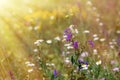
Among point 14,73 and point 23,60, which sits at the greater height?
point 23,60

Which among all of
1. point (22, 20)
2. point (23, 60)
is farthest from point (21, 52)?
point (22, 20)

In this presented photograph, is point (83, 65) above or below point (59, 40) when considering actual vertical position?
below

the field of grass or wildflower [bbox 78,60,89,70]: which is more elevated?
the field of grass

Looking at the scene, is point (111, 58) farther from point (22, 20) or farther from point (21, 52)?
point (22, 20)

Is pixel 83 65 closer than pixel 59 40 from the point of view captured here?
Yes

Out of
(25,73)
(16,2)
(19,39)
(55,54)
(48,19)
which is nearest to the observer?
(25,73)

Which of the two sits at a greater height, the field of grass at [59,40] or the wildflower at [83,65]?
the field of grass at [59,40]

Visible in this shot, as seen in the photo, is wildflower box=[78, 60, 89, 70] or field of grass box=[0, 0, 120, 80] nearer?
wildflower box=[78, 60, 89, 70]

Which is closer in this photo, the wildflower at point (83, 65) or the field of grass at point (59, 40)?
the wildflower at point (83, 65)
